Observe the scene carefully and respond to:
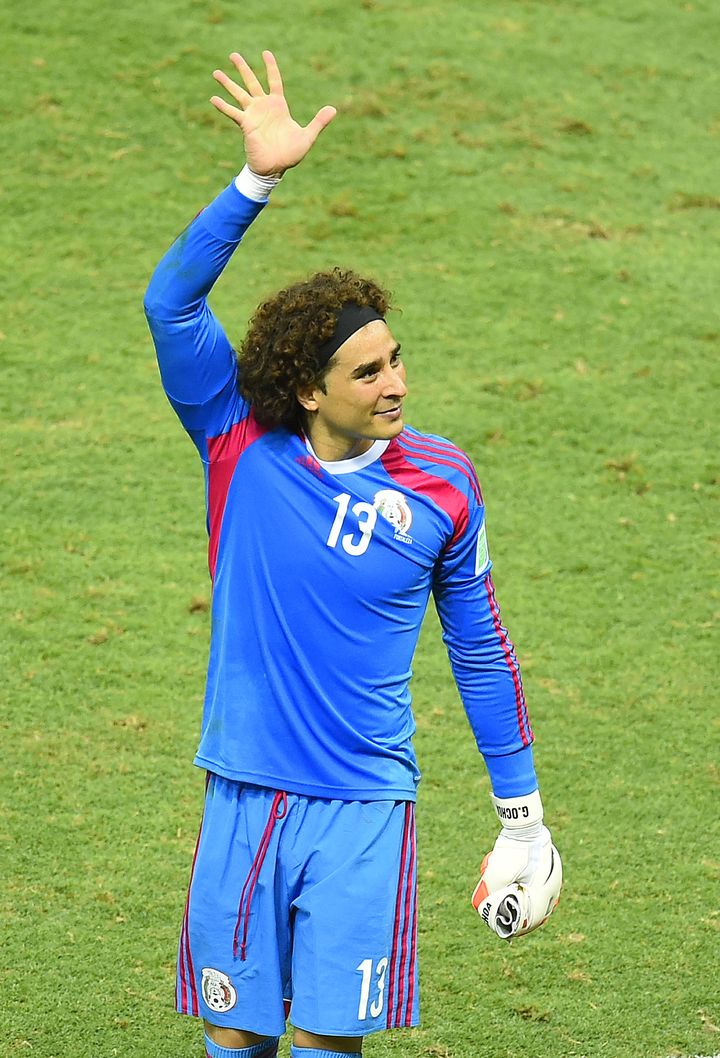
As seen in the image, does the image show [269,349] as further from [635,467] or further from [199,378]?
[635,467]

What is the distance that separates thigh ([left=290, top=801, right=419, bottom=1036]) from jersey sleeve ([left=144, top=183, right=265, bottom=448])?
888mm

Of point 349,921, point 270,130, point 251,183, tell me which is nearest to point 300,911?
point 349,921

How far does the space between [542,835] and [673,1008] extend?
1.40 meters

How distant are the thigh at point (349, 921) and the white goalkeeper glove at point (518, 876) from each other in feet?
0.76

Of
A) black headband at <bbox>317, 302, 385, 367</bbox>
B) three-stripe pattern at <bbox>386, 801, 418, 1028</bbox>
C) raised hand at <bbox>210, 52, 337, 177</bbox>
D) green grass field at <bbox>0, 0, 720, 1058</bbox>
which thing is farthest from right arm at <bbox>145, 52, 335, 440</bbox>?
green grass field at <bbox>0, 0, 720, 1058</bbox>

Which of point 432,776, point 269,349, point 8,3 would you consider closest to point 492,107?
point 8,3

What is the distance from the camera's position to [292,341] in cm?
318

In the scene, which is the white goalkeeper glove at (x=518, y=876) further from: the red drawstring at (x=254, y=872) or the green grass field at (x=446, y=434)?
the green grass field at (x=446, y=434)

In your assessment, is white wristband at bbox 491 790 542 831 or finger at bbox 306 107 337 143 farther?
white wristband at bbox 491 790 542 831

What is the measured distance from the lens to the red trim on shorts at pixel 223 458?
10.5 feet

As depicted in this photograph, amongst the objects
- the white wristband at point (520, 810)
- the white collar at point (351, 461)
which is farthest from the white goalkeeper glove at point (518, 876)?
the white collar at point (351, 461)

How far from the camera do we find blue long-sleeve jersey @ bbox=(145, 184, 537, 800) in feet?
10.2

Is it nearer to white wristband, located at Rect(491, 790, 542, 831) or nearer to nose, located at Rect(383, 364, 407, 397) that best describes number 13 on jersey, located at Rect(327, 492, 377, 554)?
nose, located at Rect(383, 364, 407, 397)

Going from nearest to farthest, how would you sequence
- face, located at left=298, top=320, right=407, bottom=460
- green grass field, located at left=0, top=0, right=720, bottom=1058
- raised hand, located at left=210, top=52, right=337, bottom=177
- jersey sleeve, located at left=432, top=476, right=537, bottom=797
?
1. raised hand, located at left=210, top=52, right=337, bottom=177
2. face, located at left=298, top=320, right=407, bottom=460
3. jersey sleeve, located at left=432, top=476, right=537, bottom=797
4. green grass field, located at left=0, top=0, right=720, bottom=1058
